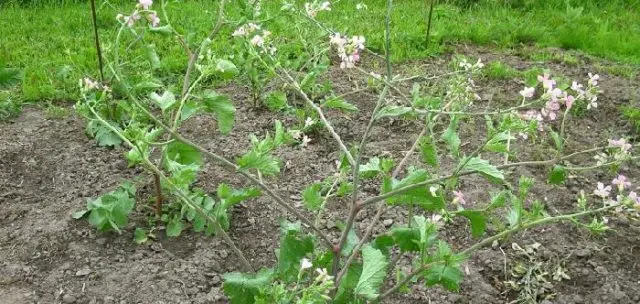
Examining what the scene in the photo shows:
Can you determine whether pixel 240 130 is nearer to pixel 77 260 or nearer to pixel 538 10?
pixel 77 260

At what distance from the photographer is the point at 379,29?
5.22m

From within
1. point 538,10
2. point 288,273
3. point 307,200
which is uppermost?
point 307,200

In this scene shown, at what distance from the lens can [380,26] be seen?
530 centimetres

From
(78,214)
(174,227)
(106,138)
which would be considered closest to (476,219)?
(174,227)

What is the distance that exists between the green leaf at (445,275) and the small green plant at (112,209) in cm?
127

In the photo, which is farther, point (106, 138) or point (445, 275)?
point (106, 138)

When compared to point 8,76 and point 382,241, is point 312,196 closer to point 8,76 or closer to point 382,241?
point 382,241

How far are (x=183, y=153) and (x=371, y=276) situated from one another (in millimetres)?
802

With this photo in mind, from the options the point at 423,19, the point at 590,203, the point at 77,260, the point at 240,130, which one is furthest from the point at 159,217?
the point at 423,19

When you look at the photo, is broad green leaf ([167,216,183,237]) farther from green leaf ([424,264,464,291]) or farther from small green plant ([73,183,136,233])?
green leaf ([424,264,464,291])

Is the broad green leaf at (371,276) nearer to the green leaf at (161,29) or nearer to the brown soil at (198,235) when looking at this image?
the brown soil at (198,235)

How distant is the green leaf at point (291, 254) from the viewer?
82.8 inches

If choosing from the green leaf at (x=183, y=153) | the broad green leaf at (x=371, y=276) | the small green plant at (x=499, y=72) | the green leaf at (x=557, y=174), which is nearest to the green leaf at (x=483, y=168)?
the green leaf at (x=557, y=174)

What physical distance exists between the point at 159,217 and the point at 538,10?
4180 mm
